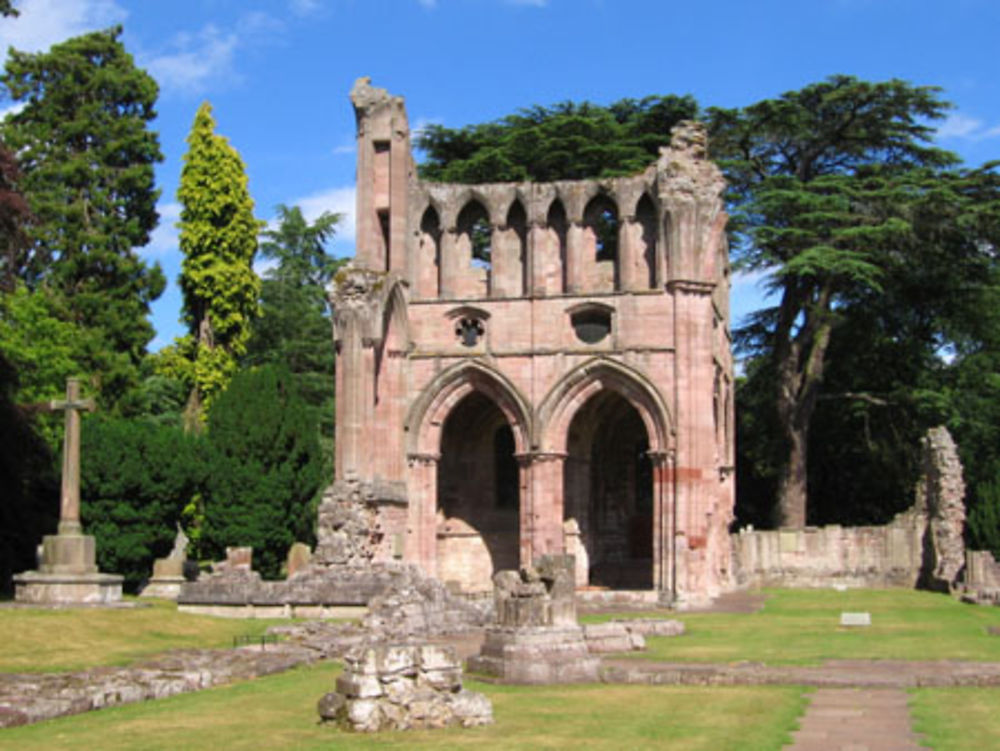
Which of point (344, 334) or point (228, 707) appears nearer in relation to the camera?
point (228, 707)

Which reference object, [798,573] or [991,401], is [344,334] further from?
[991,401]

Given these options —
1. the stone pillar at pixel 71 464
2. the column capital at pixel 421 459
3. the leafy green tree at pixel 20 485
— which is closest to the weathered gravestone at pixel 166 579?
the leafy green tree at pixel 20 485

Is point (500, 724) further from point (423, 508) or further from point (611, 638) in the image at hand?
point (423, 508)

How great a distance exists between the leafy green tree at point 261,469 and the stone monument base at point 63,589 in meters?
12.4

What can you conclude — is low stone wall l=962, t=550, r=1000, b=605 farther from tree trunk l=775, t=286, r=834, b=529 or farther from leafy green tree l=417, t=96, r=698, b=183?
leafy green tree l=417, t=96, r=698, b=183

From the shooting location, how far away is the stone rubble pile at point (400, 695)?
12273 millimetres

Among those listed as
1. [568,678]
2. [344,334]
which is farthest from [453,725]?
[344,334]

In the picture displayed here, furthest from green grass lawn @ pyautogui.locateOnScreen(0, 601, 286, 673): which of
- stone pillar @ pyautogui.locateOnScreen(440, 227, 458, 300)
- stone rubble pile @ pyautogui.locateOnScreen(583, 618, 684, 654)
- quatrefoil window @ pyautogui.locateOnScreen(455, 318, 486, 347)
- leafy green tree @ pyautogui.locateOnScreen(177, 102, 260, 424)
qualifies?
leafy green tree @ pyautogui.locateOnScreen(177, 102, 260, 424)

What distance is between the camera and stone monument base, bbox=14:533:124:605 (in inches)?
984

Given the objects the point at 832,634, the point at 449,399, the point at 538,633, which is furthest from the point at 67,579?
the point at 449,399

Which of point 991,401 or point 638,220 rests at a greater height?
point 638,220

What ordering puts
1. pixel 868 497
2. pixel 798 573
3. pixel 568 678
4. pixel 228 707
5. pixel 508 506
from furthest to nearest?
pixel 868 497
pixel 798 573
pixel 508 506
pixel 568 678
pixel 228 707

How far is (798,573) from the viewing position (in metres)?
43.1

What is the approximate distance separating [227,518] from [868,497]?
23196mm
